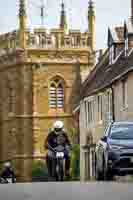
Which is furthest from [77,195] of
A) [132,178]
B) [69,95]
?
[69,95]

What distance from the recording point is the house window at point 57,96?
88625mm

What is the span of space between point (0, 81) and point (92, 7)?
11082 millimetres

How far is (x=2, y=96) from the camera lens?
3617 inches

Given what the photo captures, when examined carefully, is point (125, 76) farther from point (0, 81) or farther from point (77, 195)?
point (0, 81)

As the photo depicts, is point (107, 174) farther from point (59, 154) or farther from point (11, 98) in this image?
point (11, 98)

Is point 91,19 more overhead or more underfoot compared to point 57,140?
more overhead

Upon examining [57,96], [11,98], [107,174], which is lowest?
[11,98]

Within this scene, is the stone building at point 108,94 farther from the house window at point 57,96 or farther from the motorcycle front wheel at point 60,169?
the house window at point 57,96

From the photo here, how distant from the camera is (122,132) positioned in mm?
23672

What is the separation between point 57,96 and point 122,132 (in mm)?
65434

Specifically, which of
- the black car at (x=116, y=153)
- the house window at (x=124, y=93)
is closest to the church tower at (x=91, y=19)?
the house window at (x=124, y=93)

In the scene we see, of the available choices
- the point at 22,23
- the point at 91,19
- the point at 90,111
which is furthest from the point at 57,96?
the point at 90,111

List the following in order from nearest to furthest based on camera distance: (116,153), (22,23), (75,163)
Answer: (116,153) → (75,163) → (22,23)

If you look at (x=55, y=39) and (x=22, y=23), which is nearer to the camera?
(x=55, y=39)
